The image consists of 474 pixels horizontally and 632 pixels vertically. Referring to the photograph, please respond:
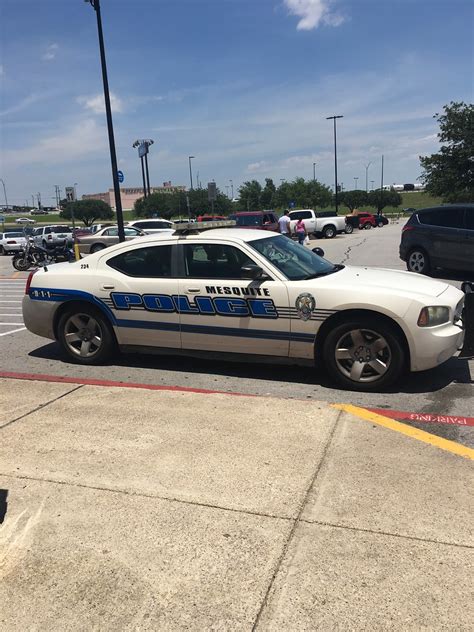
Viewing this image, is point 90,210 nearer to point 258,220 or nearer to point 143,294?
point 258,220

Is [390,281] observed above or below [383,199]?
below

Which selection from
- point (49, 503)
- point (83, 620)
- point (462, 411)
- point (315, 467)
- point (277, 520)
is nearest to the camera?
point (83, 620)

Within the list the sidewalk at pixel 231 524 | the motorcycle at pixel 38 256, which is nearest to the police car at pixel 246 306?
the sidewalk at pixel 231 524

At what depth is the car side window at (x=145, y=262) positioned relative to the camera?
5.51 metres

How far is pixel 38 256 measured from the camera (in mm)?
19406

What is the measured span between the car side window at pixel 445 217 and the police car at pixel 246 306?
22.7ft

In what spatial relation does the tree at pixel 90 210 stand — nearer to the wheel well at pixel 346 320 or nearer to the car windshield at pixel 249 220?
the car windshield at pixel 249 220

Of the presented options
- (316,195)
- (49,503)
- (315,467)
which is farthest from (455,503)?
(316,195)

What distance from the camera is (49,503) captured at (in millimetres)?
3045

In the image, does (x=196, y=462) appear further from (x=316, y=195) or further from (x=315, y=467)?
(x=316, y=195)

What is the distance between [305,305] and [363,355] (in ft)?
2.24

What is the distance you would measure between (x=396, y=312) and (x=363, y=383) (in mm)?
707

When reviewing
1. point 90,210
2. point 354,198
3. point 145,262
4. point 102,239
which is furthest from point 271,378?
point 354,198

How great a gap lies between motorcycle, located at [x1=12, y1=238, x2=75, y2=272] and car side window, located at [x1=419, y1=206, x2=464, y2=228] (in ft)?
40.4
